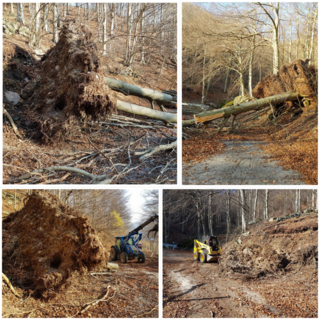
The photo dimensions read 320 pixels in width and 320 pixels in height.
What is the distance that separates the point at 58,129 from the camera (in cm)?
470

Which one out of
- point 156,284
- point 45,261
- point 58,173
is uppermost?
point 58,173

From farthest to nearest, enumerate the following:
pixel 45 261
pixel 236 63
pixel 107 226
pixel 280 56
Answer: pixel 236 63 < pixel 280 56 < pixel 107 226 < pixel 45 261

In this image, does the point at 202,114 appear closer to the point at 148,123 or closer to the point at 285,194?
the point at 148,123

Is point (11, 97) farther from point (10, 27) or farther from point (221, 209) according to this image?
point (221, 209)

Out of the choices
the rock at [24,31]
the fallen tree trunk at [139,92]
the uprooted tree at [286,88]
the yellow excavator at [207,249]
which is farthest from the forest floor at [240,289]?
the rock at [24,31]

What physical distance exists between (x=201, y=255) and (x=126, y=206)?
1.67m

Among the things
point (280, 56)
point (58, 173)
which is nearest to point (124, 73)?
point (58, 173)

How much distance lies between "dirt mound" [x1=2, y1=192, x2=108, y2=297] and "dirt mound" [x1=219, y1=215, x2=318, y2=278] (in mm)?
2543

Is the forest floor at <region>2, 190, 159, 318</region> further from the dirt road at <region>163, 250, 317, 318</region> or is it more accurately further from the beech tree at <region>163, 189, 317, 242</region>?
the beech tree at <region>163, 189, 317, 242</region>

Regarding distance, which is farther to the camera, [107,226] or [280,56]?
[280,56]

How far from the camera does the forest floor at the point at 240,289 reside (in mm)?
3850

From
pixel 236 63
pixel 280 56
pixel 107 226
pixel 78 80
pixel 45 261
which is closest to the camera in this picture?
pixel 45 261

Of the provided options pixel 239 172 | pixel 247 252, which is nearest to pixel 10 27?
pixel 239 172

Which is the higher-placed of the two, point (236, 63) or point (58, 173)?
point (236, 63)
